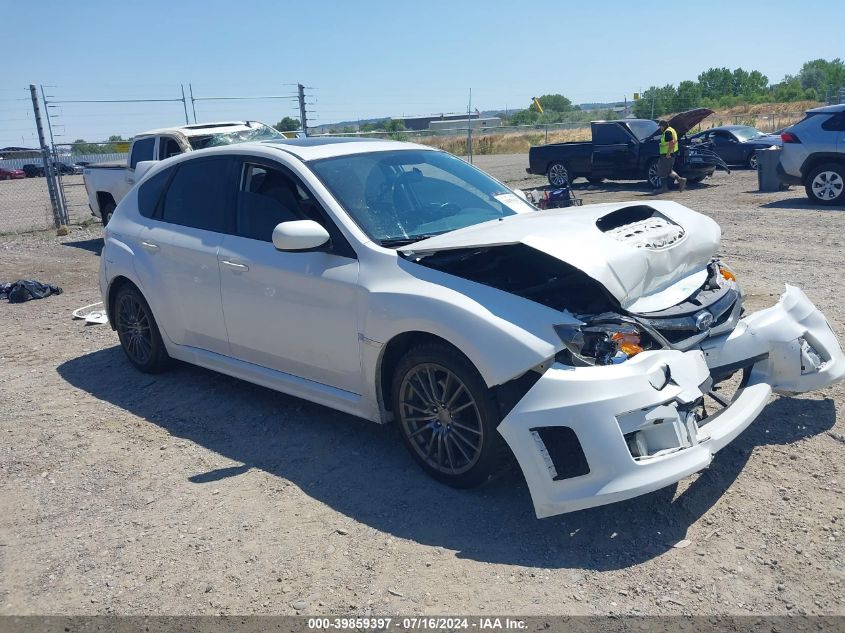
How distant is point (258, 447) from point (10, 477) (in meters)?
1.49

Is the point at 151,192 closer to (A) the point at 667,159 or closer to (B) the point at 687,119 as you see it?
(A) the point at 667,159

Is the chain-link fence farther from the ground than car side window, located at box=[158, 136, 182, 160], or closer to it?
closer to it

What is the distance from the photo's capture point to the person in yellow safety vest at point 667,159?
672 inches

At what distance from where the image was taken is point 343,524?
3.96m

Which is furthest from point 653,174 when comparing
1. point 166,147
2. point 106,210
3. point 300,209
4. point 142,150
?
point 300,209

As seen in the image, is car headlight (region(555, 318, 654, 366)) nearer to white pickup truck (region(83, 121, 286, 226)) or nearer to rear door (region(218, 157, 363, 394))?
rear door (region(218, 157, 363, 394))

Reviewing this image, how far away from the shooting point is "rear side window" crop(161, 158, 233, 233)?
5422mm

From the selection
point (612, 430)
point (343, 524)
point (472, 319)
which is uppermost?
point (472, 319)

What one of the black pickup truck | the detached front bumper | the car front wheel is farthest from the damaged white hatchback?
the car front wheel

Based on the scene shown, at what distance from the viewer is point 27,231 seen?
54.4 feet

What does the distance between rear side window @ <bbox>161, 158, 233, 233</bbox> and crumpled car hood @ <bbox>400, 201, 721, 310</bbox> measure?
170cm

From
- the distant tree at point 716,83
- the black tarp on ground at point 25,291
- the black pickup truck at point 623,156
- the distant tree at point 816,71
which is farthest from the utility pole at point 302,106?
the distant tree at point 816,71

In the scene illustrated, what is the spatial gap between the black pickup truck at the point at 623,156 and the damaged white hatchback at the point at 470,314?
44.8ft

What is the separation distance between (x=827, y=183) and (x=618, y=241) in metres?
11.6
